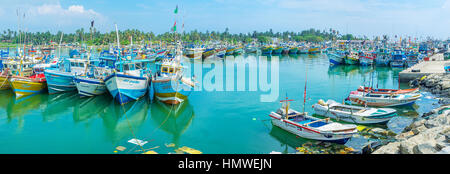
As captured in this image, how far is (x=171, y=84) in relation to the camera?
79.4 ft

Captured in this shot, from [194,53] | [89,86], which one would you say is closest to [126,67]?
[89,86]

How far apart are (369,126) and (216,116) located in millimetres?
10421

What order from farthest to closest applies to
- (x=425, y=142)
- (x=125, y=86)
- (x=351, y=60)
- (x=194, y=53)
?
(x=194, y=53), (x=351, y=60), (x=125, y=86), (x=425, y=142)

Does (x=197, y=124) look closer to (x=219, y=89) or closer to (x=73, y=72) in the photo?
(x=219, y=89)

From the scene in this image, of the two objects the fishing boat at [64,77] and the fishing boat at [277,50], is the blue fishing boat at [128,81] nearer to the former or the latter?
the fishing boat at [64,77]

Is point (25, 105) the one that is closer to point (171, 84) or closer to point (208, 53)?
point (171, 84)

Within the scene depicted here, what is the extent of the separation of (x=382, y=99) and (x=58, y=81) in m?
29.2

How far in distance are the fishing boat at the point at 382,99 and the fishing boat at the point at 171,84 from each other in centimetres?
1428

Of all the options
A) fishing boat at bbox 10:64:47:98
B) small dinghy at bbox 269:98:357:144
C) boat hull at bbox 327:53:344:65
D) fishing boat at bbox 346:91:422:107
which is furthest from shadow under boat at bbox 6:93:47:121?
boat hull at bbox 327:53:344:65

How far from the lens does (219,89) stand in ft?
109

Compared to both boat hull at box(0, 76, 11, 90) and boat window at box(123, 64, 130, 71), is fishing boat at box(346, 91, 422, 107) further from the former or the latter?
boat hull at box(0, 76, 11, 90)

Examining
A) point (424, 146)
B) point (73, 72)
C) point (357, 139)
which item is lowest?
point (357, 139)

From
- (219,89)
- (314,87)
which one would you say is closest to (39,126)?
(219,89)

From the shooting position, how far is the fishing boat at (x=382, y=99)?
2419 centimetres
